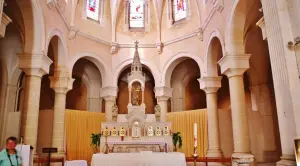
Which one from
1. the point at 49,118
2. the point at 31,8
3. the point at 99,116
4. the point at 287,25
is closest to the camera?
the point at 287,25

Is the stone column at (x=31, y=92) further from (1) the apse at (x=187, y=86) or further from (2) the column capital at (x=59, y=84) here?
(1) the apse at (x=187, y=86)

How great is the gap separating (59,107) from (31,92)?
3409mm

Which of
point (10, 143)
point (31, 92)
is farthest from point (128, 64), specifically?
point (10, 143)

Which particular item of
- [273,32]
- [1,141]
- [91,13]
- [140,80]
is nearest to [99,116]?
[140,80]

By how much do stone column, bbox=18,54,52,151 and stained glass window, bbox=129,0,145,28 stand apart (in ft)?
28.7

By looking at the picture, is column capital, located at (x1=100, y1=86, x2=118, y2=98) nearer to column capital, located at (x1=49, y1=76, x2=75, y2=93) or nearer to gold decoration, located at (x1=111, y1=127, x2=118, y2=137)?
column capital, located at (x1=49, y1=76, x2=75, y2=93)

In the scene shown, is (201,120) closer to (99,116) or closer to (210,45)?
(210,45)

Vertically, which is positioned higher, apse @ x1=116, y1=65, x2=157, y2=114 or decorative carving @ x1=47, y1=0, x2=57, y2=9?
decorative carving @ x1=47, y1=0, x2=57, y2=9

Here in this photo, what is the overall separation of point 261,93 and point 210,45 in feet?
14.1

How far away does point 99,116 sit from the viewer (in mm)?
16000

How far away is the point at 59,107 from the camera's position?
13.6 metres

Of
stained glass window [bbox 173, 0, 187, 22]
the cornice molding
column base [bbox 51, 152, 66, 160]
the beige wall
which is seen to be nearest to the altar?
column base [bbox 51, 152, 66, 160]

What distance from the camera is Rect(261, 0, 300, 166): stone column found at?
5938 millimetres

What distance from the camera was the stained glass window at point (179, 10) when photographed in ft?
55.4
